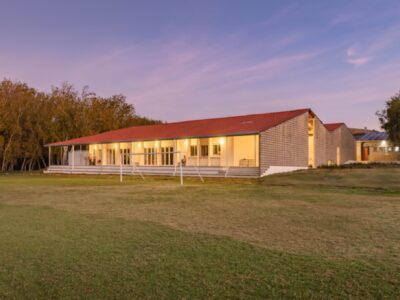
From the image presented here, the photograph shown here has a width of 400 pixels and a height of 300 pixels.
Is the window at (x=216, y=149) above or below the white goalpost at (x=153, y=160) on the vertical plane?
above

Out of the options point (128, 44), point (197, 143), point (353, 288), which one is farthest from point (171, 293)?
point (197, 143)

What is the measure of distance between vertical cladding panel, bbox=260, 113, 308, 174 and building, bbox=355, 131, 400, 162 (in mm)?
18458

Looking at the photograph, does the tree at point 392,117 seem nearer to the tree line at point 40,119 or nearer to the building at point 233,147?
the building at point 233,147

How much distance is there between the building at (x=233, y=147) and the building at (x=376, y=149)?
803 cm

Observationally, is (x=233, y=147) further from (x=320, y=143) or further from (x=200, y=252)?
(x=200, y=252)

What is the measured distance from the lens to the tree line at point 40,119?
1689 inches

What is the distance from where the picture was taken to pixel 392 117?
33750 mm

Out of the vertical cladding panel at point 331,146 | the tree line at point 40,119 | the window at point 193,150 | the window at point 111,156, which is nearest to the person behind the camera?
the window at point 193,150

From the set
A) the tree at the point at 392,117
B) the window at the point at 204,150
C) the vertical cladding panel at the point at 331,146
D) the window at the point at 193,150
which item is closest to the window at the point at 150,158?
the window at the point at 193,150

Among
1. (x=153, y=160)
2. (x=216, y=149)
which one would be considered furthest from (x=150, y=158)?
(x=216, y=149)

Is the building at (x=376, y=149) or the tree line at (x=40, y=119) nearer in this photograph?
the building at (x=376, y=149)

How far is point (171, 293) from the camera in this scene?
378cm

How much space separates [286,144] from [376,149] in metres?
23.0

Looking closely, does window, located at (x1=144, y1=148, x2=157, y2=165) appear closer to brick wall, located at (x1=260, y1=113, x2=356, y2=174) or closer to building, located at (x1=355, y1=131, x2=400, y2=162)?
brick wall, located at (x1=260, y1=113, x2=356, y2=174)
